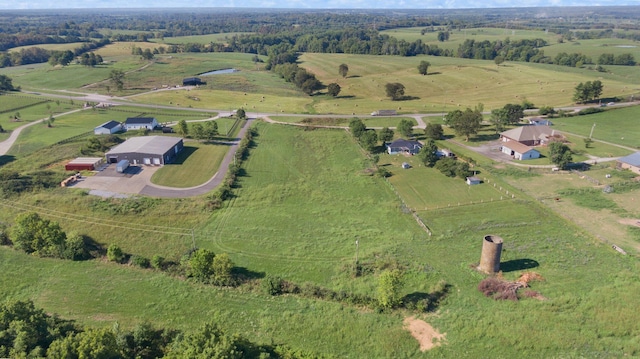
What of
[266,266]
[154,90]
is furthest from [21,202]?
[154,90]

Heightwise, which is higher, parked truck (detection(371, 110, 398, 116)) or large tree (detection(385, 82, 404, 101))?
large tree (detection(385, 82, 404, 101))

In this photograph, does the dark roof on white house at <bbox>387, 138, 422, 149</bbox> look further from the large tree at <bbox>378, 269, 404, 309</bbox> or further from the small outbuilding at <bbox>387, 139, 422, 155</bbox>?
the large tree at <bbox>378, 269, 404, 309</bbox>

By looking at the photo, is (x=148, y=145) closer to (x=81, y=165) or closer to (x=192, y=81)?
(x=81, y=165)

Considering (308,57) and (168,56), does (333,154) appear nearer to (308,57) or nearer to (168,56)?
(308,57)

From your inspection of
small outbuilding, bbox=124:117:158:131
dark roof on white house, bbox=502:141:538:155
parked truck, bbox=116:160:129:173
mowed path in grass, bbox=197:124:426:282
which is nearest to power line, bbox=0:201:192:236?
mowed path in grass, bbox=197:124:426:282

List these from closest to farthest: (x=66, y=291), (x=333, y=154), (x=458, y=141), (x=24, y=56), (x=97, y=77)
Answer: (x=66, y=291)
(x=333, y=154)
(x=458, y=141)
(x=97, y=77)
(x=24, y=56)
